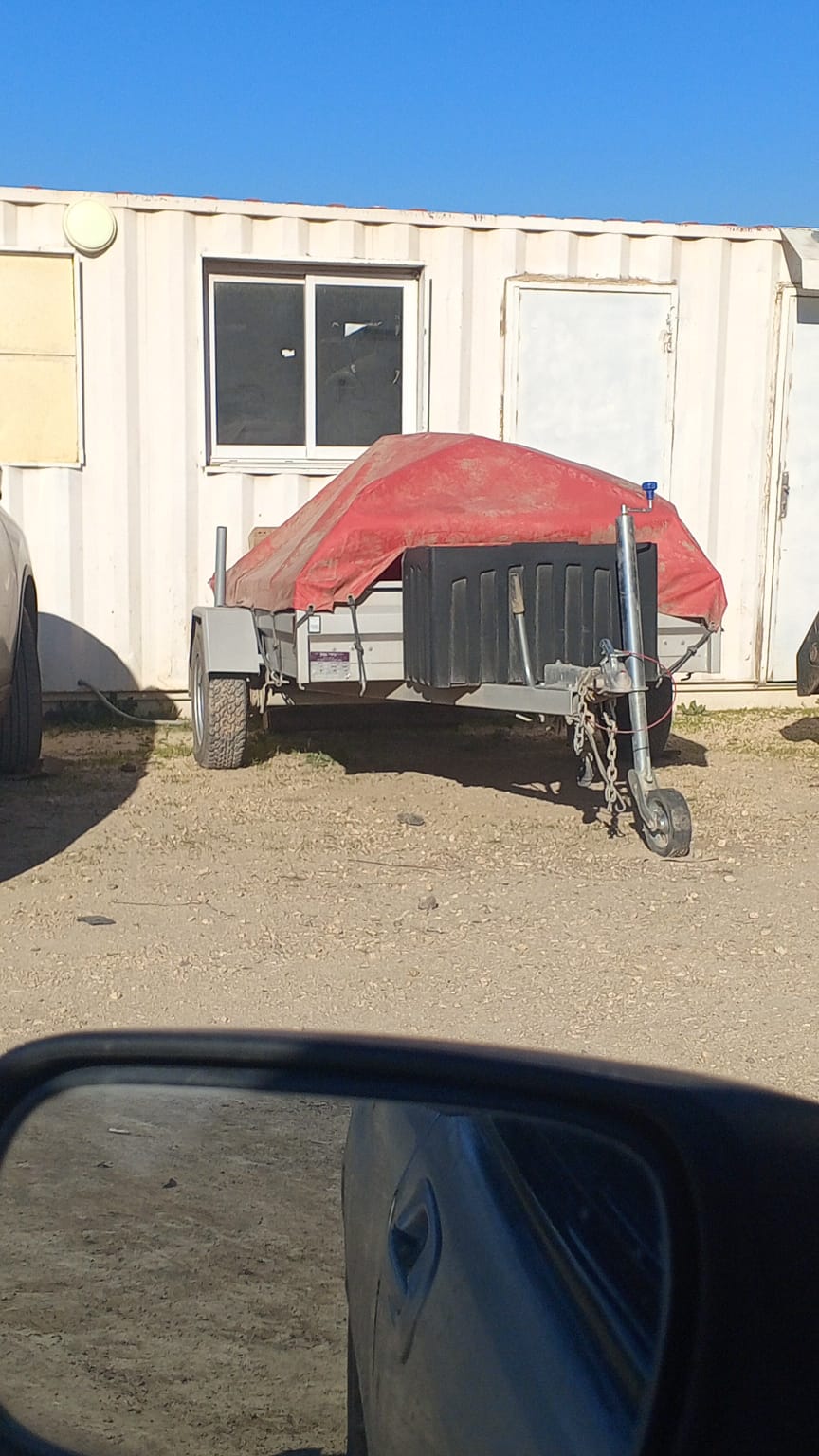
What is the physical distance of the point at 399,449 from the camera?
7117 millimetres

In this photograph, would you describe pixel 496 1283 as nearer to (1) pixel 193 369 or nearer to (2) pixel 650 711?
(2) pixel 650 711

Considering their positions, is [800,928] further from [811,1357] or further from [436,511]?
[811,1357]

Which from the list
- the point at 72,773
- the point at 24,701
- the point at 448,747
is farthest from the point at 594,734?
the point at 72,773

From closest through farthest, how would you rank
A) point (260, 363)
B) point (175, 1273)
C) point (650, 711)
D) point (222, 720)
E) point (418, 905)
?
point (175, 1273) → point (418, 905) → point (650, 711) → point (222, 720) → point (260, 363)

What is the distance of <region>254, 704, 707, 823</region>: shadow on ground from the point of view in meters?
7.70

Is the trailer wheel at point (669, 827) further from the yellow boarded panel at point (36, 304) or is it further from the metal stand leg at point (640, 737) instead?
the yellow boarded panel at point (36, 304)

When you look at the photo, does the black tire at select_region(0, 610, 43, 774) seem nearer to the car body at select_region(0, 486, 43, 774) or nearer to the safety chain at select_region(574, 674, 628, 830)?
the car body at select_region(0, 486, 43, 774)

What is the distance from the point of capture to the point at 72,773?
311 inches

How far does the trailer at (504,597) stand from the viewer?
19.6ft

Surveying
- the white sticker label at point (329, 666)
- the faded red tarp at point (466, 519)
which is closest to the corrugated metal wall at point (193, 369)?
the faded red tarp at point (466, 519)

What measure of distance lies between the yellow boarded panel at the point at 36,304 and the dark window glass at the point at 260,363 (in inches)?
41.4

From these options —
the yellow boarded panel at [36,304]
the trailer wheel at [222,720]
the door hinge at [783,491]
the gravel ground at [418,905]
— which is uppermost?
the yellow boarded panel at [36,304]

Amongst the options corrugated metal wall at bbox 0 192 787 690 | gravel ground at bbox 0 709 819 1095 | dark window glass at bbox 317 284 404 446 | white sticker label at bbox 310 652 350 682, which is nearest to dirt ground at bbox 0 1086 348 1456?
gravel ground at bbox 0 709 819 1095

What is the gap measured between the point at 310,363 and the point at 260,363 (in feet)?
1.21
